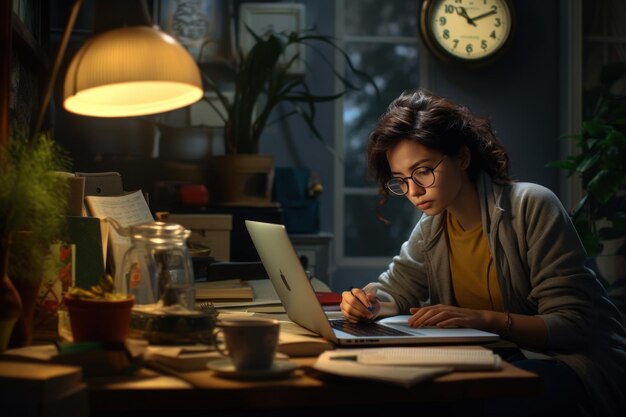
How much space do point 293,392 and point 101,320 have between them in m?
0.30

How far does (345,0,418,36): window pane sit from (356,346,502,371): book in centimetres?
407

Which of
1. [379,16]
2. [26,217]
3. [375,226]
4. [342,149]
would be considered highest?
[379,16]

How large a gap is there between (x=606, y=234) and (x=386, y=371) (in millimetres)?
3512

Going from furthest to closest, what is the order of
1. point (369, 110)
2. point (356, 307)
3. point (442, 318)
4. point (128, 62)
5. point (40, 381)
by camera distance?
point (369, 110) → point (356, 307) → point (442, 318) → point (128, 62) → point (40, 381)

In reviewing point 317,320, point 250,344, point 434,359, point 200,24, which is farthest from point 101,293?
point 200,24

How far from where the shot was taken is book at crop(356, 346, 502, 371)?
3.92 feet

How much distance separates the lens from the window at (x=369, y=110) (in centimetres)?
494

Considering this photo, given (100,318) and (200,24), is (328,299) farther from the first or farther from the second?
(200,24)

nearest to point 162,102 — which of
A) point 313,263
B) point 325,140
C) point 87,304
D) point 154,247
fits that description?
point 154,247

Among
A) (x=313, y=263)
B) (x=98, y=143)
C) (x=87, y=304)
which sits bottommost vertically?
(x=313, y=263)

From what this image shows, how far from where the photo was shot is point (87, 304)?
1.22 metres

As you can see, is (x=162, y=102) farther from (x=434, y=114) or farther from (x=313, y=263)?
(x=313, y=263)

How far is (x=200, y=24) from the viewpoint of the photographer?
454 cm

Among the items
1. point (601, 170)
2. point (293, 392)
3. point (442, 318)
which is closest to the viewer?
point (293, 392)
